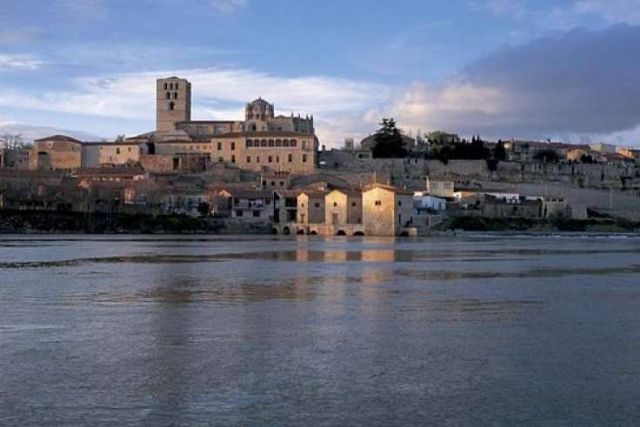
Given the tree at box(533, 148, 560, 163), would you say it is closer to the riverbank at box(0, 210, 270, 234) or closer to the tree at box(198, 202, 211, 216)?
the riverbank at box(0, 210, 270, 234)

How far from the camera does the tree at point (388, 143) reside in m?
70.6

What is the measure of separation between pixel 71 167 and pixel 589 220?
126ft

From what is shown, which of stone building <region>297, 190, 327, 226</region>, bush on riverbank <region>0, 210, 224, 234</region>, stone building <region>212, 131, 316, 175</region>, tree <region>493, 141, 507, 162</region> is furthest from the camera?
tree <region>493, 141, 507, 162</region>

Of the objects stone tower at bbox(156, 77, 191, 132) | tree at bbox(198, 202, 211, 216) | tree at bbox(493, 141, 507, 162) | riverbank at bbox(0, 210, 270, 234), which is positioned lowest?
riverbank at bbox(0, 210, 270, 234)

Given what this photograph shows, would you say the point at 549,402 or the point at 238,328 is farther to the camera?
the point at 238,328

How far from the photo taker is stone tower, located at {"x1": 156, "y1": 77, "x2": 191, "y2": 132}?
78625 millimetres

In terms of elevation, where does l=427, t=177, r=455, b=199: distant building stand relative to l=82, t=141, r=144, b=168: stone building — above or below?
below

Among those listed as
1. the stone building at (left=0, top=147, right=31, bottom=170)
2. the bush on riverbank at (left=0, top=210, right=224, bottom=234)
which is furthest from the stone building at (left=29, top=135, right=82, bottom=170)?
the bush on riverbank at (left=0, top=210, right=224, bottom=234)

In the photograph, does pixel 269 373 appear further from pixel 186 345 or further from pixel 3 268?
pixel 3 268

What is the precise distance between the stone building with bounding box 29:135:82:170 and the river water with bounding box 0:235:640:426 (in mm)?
50554

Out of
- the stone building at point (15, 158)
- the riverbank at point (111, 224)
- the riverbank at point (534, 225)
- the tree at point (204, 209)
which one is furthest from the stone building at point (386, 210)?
the stone building at point (15, 158)

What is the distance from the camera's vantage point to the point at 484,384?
26.4 ft

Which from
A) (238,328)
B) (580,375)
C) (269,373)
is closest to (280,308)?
(238,328)

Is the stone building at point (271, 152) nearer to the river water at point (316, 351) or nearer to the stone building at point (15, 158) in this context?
the stone building at point (15, 158)
